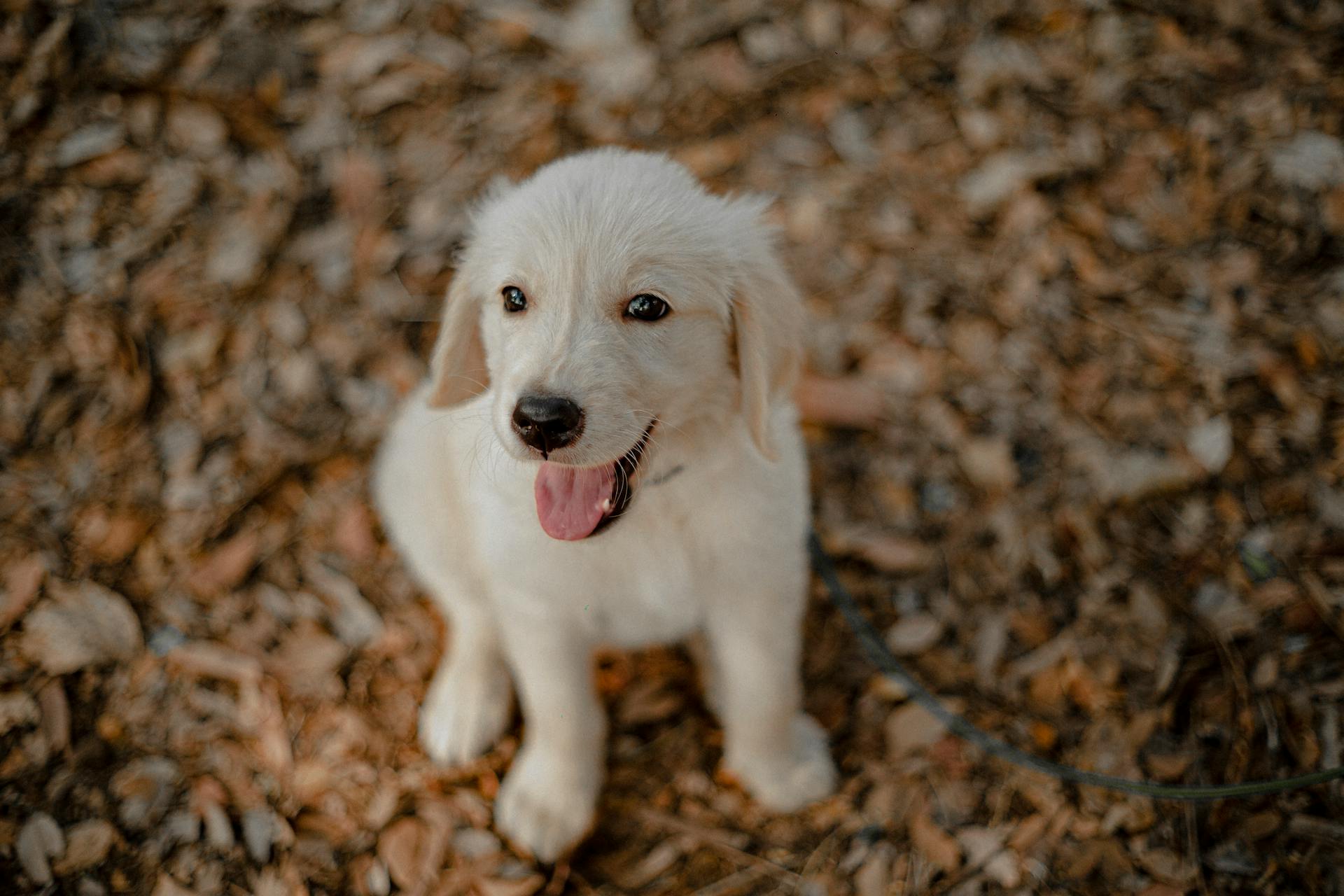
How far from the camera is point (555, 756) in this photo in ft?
7.44

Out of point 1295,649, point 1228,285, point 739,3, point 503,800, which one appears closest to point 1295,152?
point 1228,285

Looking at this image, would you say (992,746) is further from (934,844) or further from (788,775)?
(788,775)

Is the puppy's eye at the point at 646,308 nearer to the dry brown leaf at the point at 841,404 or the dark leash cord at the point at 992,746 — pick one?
the dark leash cord at the point at 992,746

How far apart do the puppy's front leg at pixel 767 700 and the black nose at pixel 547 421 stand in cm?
66

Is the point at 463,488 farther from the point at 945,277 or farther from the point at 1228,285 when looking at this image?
the point at 1228,285

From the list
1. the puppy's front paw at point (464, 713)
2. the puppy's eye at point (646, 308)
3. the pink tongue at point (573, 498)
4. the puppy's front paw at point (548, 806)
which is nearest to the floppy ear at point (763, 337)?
the puppy's eye at point (646, 308)

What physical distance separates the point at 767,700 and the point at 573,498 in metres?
0.84

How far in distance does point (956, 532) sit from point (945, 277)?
3.34 ft

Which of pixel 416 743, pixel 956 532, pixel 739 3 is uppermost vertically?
pixel 739 3

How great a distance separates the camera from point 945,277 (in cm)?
324

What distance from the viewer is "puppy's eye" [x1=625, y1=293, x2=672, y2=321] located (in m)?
1.73

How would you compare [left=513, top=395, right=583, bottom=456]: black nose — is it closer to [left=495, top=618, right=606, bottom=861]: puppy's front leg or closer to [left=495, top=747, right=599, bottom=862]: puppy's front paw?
[left=495, top=618, right=606, bottom=861]: puppy's front leg

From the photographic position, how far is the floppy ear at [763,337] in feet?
5.81

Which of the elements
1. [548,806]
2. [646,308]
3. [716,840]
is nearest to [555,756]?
[548,806]
